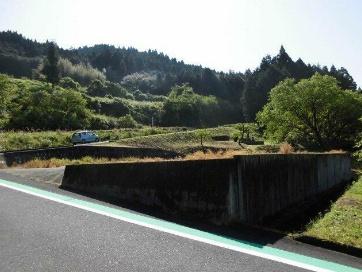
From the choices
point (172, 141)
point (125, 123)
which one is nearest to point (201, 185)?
point (172, 141)

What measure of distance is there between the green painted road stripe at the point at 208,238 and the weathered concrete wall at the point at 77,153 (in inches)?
450

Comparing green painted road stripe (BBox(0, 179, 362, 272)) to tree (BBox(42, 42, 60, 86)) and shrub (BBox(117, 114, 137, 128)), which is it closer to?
shrub (BBox(117, 114, 137, 128))

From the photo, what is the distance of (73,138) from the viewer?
38812 millimetres

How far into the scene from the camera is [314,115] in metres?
→ 52.2

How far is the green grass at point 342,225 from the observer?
7.23m

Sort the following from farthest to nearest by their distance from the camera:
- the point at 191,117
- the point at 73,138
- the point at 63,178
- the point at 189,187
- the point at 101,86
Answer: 1. the point at 101,86
2. the point at 191,117
3. the point at 73,138
4. the point at 63,178
5. the point at 189,187

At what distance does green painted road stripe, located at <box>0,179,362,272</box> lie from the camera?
17.8 ft

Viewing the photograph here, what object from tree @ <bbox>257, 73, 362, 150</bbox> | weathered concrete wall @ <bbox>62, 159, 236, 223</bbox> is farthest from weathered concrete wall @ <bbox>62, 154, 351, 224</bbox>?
tree @ <bbox>257, 73, 362, 150</bbox>

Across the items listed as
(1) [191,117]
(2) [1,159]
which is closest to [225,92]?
(1) [191,117]

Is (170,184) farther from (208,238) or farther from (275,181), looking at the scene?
(275,181)

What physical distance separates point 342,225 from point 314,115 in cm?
4435

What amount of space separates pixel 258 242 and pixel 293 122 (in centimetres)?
4848

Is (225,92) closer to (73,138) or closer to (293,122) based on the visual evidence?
(293,122)

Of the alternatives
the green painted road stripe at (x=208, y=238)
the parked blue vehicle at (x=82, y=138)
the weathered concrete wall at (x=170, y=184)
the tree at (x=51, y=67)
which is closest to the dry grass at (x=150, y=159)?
the weathered concrete wall at (x=170, y=184)
